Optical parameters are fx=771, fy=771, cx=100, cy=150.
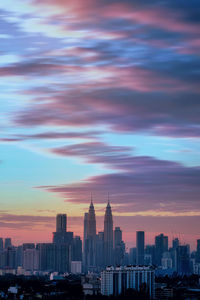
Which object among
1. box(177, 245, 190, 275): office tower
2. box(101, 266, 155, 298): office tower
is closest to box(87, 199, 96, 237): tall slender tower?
box(177, 245, 190, 275): office tower

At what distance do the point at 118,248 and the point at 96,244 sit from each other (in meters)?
3.80

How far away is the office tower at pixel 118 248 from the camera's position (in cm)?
9594

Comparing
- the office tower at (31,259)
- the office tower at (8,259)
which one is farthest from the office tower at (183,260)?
the office tower at (8,259)

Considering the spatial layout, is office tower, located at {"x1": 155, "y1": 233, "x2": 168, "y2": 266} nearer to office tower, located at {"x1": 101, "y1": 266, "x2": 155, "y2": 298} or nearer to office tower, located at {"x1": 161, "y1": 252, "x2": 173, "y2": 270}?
office tower, located at {"x1": 161, "y1": 252, "x2": 173, "y2": 270}

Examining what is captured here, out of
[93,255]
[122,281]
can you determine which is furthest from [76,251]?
[122,281]

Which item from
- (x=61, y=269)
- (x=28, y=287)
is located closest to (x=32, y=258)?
(x=61, y=269)

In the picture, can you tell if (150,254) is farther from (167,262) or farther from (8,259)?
(8,259)

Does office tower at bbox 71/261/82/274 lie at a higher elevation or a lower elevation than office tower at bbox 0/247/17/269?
lower

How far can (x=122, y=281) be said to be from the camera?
48594mm

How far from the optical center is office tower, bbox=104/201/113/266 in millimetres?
99438

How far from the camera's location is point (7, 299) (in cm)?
4566

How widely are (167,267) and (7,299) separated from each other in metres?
50.0

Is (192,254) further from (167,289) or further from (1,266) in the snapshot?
(167,289)

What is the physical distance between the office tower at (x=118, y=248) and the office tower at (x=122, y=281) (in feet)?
139
